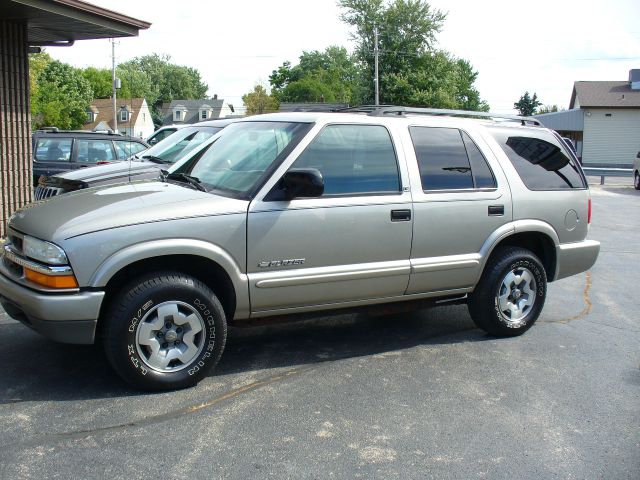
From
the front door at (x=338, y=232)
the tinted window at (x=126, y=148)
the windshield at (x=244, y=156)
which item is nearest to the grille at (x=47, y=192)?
the tinted window at (x=126, y=148)

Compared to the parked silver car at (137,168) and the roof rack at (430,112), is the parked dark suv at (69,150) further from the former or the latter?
the roof rack at (430,112)

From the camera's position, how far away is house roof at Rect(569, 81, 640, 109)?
5056 cm

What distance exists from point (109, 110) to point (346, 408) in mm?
91309

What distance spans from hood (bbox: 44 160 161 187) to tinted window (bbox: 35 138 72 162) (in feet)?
10.9

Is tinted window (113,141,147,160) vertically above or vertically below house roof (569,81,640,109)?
below

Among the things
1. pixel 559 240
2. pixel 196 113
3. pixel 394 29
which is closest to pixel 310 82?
pixel 196 113

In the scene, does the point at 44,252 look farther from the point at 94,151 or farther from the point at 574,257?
the point at 94,151

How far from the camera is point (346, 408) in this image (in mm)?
4426

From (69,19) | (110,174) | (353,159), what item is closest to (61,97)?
(69,19)

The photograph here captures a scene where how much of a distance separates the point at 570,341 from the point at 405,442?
274 cm

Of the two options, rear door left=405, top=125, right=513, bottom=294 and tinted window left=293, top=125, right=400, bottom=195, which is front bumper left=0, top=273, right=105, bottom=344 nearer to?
tinted window left=293, top=125, right=400, bottom=195

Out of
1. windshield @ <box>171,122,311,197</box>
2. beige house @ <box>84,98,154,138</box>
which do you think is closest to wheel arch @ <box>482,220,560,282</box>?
windshield @ <box>171,122,311,197</box>

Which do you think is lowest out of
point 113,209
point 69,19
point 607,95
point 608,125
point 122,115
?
point 113,209

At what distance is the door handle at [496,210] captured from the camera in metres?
5.79
